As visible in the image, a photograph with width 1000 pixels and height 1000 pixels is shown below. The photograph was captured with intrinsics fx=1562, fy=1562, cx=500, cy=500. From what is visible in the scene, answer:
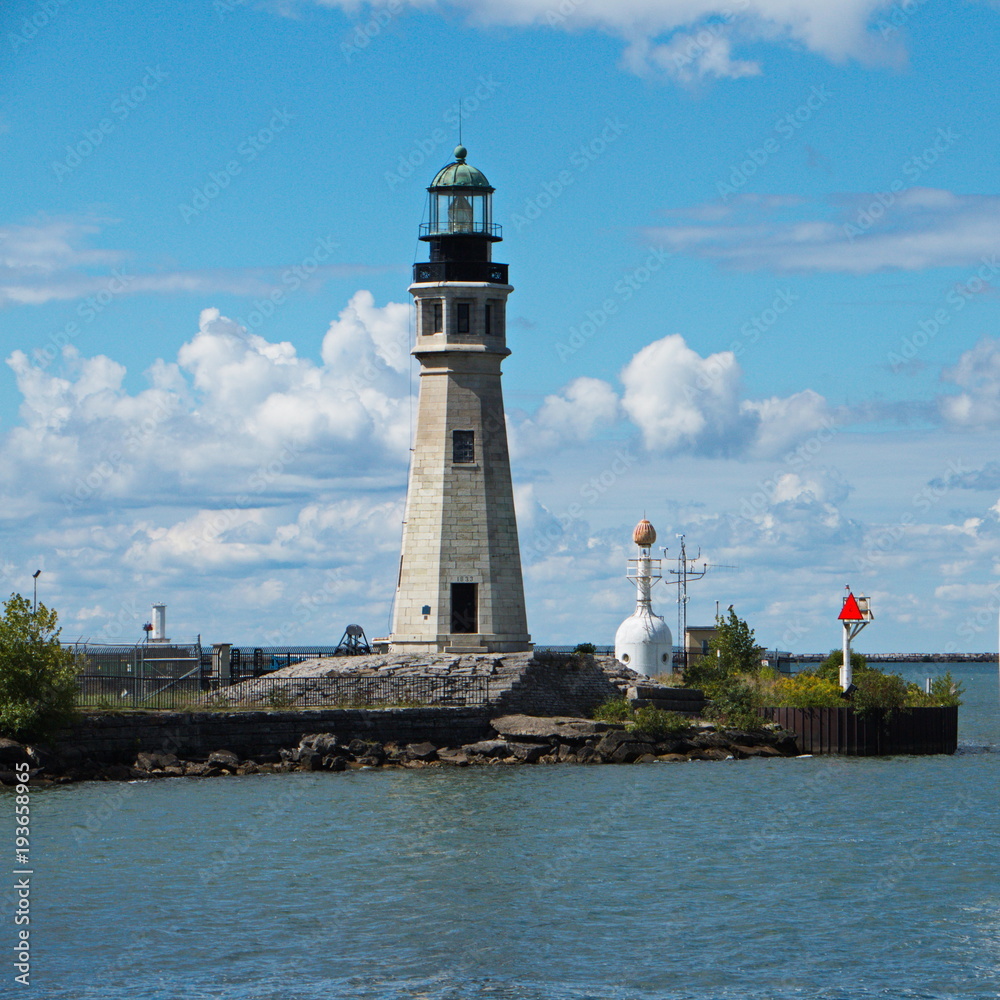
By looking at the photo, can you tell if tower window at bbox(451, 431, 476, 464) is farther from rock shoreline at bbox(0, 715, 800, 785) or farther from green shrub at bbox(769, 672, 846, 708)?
green shrub at bbox(769, 672, 846, 708)

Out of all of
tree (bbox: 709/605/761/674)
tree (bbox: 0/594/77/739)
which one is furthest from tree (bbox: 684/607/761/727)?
tree (bbox: 0/594/77/739)

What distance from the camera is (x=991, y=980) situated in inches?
810

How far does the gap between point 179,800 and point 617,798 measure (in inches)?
404

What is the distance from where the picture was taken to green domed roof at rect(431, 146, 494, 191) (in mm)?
49812

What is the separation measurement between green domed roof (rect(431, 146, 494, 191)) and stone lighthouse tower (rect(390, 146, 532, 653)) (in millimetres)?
45

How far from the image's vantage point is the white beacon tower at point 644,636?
6450 centimetres

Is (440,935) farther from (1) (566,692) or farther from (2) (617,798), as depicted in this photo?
(1) (566,692)

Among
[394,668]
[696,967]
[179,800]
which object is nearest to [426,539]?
Result: [394,668]

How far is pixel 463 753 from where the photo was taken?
42.9m

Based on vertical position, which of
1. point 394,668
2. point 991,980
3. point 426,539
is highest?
point 426,539

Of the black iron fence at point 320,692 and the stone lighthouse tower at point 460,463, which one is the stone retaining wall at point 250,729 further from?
the stone lighthouse tower at point 460,463

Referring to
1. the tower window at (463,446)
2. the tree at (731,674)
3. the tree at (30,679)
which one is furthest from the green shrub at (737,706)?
the tree at (30,679)

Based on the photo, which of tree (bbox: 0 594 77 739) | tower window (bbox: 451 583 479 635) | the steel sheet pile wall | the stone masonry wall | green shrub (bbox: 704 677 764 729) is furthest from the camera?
green shrub (bbox: 704 677 764 729)

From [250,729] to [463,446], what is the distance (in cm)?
1176
